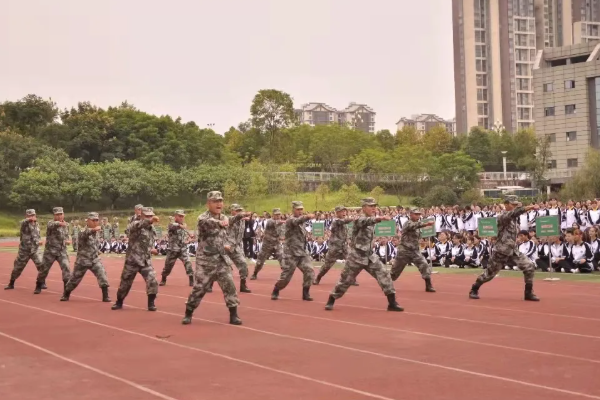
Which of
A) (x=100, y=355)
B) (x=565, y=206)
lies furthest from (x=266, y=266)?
(x=100, y=355)

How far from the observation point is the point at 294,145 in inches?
3221

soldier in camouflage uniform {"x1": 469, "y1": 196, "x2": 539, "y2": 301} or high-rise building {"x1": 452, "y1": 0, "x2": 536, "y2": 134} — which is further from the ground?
high-rise building {"x1": 452, "y1": 0, "x2": 536, "y2": 134}

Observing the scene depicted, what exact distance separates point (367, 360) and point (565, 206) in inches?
679

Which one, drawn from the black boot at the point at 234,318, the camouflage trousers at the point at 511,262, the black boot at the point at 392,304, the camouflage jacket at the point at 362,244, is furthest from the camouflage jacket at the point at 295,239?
the camouflage trousers at the point at 511,262

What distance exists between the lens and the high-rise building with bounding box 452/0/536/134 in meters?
120

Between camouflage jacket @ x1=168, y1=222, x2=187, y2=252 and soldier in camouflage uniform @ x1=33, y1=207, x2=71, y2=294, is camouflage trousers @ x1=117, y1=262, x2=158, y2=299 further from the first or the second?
camouflage jacket @ x1=168, y1=222, x2=187, y2=252

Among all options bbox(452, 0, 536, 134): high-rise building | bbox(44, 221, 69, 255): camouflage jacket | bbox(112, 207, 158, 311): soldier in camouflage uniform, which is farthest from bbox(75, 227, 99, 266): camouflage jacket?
bbox(452, 0, 536, 134): high-rise building

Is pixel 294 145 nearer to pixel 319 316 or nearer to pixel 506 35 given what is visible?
pixel 506 35

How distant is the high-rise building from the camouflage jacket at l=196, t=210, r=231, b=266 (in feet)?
370

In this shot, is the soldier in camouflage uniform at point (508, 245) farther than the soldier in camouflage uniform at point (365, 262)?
Yes

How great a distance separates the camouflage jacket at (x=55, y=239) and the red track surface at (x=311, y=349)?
1754 millimetres

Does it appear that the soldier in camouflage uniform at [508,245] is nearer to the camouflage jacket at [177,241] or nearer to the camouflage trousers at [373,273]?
the camouflage trousers at [373,273]

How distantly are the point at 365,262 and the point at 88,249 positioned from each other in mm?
5970

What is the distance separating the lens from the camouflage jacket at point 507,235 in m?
14.9
